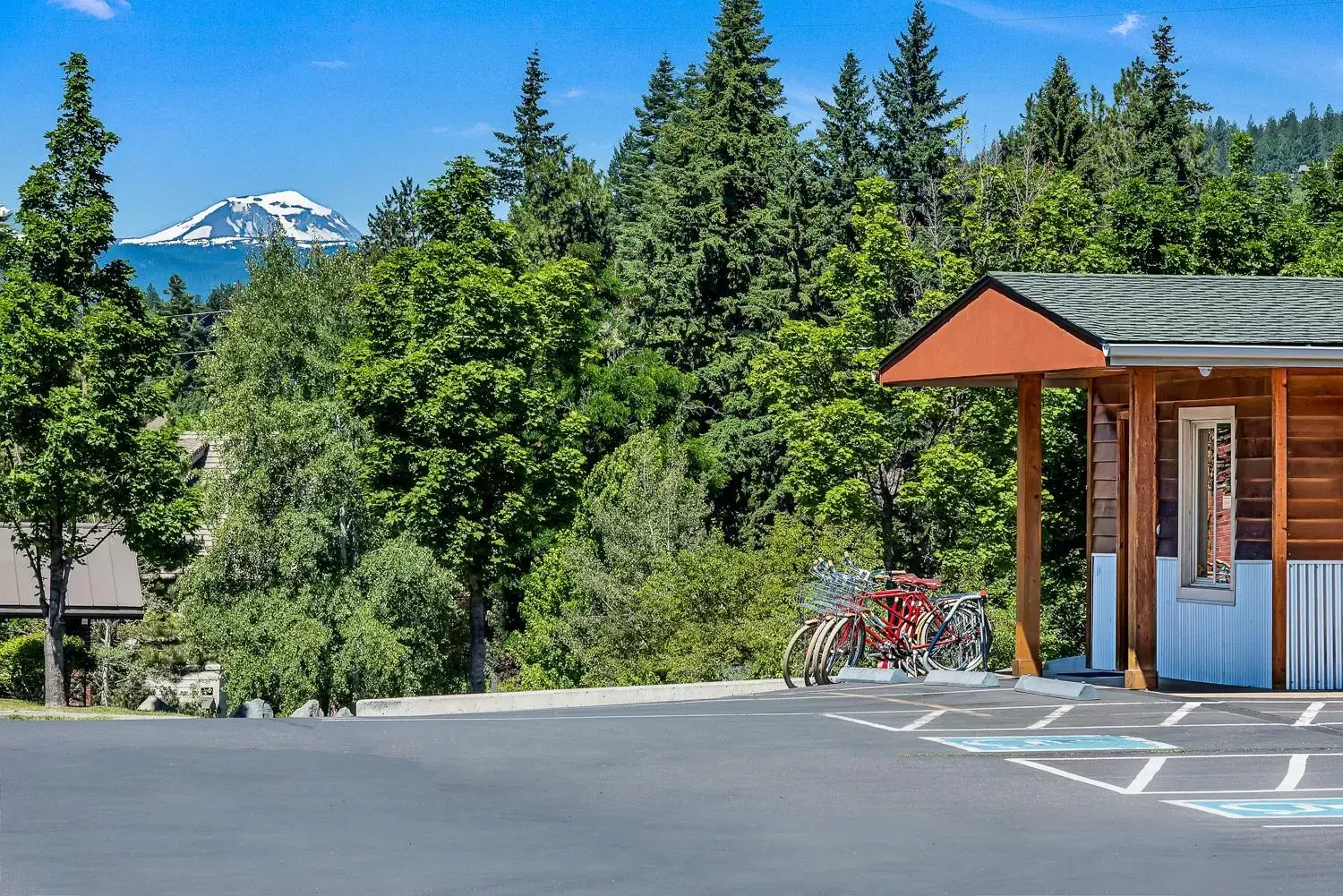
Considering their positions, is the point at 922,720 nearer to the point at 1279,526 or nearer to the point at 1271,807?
the point at 1279,526

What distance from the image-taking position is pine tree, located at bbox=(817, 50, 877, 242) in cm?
5916

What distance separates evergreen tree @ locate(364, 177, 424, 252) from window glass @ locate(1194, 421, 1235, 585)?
160 feet

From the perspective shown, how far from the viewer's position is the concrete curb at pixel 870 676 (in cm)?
1714

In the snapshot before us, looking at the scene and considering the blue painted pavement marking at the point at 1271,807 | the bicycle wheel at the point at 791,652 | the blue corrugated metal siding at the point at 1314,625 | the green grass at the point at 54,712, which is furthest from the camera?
the green grass at the point at 54,712

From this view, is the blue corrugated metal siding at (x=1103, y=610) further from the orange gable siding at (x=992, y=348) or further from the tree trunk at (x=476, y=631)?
the tree trunk at (x=476, y=631)

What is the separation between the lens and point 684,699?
57.3 ft

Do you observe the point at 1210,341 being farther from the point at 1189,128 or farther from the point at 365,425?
the point at 1189,128

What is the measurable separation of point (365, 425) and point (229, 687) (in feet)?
26.4

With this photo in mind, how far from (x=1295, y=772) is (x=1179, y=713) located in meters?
3.28

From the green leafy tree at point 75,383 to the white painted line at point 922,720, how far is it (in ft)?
64.9

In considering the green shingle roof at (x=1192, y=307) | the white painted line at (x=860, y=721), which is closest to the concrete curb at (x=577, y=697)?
the white painted line at (x=860, y=721)

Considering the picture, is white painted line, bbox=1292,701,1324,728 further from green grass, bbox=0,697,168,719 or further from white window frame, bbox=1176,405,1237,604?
green grass, bbox=0,697,168,719

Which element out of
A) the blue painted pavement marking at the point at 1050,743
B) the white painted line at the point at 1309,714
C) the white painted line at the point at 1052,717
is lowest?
the white painted line at the point at 1052,717

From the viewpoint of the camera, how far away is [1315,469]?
51.6ft
